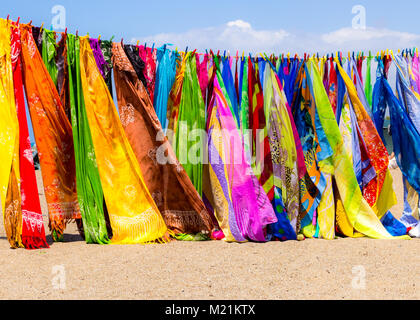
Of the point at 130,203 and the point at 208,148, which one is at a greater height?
the point at 208,148

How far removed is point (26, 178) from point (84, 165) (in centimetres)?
51

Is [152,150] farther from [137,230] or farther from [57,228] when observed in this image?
[57,228]

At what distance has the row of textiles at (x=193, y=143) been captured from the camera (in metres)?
4.36

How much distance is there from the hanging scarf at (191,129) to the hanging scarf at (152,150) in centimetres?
12

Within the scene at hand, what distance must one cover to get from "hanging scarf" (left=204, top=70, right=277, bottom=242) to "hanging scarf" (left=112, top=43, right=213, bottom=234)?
0.21 m

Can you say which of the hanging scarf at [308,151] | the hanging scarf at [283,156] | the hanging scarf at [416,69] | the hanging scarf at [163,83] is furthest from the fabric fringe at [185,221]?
the hanging scarf at [416,69]

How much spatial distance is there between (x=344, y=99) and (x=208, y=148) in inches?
59.6

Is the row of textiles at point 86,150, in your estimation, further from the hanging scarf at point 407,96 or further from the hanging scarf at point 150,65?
the hanging scarf at point 407,96

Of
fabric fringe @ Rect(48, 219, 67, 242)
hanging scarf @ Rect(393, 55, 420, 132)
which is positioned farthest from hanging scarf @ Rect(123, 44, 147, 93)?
hanging scarf @ Rect(393, 55, 420, 132)

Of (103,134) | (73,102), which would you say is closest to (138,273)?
(103,134)

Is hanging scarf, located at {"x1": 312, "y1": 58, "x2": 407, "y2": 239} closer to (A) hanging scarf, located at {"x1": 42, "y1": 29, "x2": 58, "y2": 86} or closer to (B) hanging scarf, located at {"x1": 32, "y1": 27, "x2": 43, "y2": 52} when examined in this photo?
(A) hanging scarf, located at {"x1": 42, "y1": 29, "x2": 58, "y2": 86}

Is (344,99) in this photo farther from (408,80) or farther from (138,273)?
(138,273)

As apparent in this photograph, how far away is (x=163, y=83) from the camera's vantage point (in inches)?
186

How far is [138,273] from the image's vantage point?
3.61 meters
